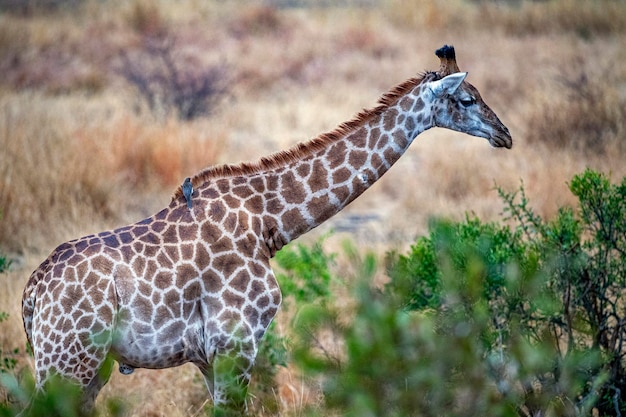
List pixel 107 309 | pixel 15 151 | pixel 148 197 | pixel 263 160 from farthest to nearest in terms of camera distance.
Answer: pixel 148 197 < pixel 15 151 < pixel 263 160 < pixel 107 309

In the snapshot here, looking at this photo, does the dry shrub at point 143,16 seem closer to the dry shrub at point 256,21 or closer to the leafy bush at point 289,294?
the dry shrub at point 256,21

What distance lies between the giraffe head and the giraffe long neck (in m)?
0.08

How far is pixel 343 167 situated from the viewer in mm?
4750

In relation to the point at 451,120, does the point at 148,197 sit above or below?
below

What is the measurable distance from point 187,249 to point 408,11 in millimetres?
18484

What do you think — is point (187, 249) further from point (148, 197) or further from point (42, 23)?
point (42, 23)

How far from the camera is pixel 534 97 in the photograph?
526 inches

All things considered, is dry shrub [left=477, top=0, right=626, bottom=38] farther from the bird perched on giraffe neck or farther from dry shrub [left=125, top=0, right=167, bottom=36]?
the bird perched on giraffe neck

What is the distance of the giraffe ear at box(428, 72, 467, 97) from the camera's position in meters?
4.66

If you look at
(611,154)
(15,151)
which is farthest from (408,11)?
(15,151)

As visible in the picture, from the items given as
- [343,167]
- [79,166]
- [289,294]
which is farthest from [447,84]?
[79,166]

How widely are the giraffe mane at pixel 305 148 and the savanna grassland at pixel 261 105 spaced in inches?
46.9

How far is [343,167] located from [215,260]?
0.79 metres

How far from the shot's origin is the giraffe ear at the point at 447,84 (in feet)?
15.3
